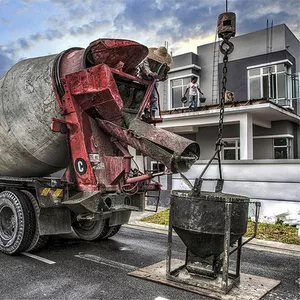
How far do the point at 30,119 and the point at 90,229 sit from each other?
8.36 feet

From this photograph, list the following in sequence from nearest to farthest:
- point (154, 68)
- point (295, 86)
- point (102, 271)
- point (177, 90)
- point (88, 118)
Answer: point (102, 271), point (88, 118), point (154, 68), point (295, 86), point (177, 90)

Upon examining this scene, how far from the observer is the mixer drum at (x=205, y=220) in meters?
4.37

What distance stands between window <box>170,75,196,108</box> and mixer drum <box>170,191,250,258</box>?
518 inches

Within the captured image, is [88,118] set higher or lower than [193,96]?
lower

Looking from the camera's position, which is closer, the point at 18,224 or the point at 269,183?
the point at 18,224

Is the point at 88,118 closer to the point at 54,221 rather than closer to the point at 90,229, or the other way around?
the point at 54,221

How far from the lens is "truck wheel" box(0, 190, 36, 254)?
6.03m

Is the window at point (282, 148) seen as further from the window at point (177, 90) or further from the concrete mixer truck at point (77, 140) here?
the concrete mixer truck at point (77, 140)

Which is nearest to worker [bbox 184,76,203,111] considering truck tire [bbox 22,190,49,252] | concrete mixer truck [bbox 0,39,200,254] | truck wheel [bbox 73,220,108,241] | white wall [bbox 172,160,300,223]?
white wall [bbox 172,160,300,223]

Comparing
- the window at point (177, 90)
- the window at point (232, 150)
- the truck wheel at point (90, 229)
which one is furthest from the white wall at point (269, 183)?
the window at point (177, 90)

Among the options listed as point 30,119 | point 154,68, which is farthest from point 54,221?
point 154,68

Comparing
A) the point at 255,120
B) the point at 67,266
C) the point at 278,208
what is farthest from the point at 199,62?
the point at 67,266

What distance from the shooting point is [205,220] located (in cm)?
440

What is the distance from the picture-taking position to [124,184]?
19.7 feet
